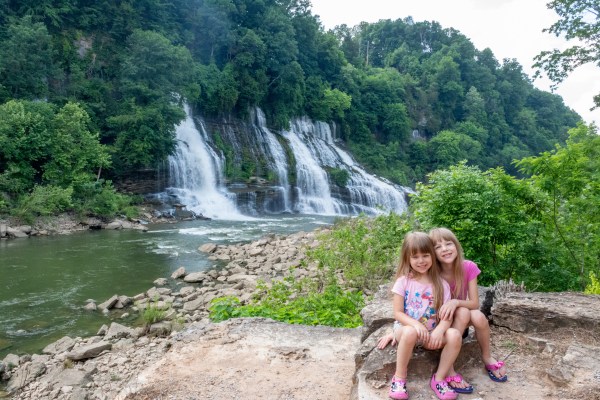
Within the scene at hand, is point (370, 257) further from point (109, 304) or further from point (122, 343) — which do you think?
point (109, 304)

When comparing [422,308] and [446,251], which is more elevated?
[446,251]

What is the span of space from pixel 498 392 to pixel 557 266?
3220mm

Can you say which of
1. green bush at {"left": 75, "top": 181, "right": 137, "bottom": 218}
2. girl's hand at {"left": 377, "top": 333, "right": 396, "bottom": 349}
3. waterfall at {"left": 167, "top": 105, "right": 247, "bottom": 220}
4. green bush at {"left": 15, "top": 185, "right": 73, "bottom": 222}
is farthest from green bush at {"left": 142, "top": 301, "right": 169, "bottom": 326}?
waterfall at {"left": 167, "top": 105, "right": 247, "bottom": 220}

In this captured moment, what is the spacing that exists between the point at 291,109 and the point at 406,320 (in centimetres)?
3446

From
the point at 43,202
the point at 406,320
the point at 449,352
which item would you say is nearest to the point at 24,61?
the point at 43,202

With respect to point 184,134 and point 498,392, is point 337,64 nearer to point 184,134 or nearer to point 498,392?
point 184,134

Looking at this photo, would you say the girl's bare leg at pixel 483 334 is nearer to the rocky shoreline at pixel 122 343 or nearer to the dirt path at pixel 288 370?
the dirt path at pixel 288 370

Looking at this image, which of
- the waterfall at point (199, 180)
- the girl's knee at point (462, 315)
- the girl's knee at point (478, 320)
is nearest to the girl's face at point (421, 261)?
the girl's knee at point (462, 315)

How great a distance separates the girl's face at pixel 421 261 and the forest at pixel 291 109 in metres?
2.48

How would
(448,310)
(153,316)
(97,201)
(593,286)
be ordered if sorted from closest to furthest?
1. (448,310)
2. (593,286)
3. (153,316)
4. (97,201)

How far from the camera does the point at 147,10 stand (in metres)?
29.7

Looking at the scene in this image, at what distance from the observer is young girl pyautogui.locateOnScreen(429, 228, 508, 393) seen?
3.14 meters

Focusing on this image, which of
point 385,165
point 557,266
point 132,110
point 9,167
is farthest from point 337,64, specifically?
point 557,266

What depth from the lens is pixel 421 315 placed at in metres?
3.17
